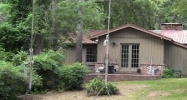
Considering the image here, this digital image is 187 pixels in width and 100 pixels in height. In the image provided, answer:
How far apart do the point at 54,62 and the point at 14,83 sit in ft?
9.02

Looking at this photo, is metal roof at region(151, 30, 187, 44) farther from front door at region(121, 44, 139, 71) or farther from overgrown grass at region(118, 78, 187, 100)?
overgrown grass at region(118, 78, 187, 100)

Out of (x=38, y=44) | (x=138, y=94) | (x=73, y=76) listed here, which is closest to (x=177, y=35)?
(x=38, y=44)

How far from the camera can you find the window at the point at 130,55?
19094mm

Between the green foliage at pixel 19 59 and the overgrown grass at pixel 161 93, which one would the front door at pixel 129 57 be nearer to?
the overgrown grass at pixel 161 93

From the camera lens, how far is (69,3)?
1598cm

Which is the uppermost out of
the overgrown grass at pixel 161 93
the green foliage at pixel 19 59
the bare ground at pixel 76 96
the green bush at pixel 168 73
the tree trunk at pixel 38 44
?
the tree trunk at pixel 38 44

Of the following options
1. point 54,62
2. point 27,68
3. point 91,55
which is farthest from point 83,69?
point 91,55

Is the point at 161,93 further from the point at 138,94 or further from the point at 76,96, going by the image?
the point at 76,96

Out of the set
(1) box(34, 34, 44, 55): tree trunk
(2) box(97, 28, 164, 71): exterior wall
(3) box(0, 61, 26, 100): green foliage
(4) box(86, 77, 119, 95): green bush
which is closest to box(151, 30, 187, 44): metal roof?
(2) box(97, 28, 164, 71): exterior wall

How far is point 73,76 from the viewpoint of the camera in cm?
1366

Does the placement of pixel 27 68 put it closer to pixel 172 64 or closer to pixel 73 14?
pixel 73 14

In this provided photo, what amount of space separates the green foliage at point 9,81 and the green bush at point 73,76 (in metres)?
2.84

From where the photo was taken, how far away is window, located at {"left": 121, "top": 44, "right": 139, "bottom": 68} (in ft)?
62.6

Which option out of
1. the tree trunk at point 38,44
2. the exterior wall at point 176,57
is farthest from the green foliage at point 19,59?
the exterior wall at point 176,57
